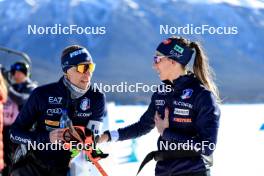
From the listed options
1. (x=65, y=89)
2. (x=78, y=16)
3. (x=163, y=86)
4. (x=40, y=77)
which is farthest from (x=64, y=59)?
(x=78, y=16)

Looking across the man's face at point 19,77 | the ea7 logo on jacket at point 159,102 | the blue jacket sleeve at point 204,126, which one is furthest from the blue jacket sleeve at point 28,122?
the man's face at point 19,77

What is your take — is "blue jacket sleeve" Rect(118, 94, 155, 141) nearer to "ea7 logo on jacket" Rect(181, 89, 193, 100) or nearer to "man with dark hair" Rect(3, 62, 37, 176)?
"ea7 logo on jacket" Rect(181, 89, 193, 100)

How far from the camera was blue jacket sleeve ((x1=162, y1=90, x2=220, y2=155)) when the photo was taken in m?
3.75

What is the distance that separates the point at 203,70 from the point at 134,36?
116 meters

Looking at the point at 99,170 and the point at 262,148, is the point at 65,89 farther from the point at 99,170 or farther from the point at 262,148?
the point at 262,148

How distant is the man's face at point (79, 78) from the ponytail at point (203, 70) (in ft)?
2.23

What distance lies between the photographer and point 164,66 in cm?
407
